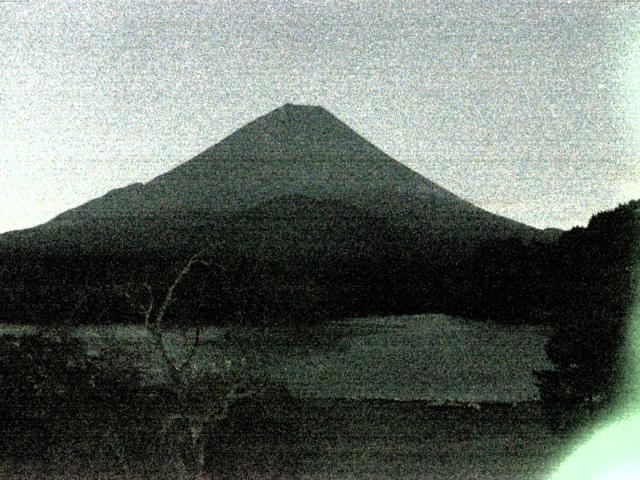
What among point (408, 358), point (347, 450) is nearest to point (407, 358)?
point (408, 358)

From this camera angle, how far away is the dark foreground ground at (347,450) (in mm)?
4977

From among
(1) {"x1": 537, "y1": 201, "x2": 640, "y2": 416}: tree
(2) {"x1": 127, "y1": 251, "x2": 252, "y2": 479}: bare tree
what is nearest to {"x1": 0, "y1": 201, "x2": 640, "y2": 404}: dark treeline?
(1) {"x1": 537, "y1": 201, "x2": 640, "y2": 416}: tree

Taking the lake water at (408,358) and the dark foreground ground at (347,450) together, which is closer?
the dark foreground ground at (347,450)

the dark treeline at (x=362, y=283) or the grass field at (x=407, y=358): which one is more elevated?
the dark treeline at (x=362, y=283)

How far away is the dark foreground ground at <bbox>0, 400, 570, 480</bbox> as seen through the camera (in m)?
4.98

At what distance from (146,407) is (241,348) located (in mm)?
991

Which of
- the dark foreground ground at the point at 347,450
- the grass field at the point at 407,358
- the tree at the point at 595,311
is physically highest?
the tree at the point at 595,311

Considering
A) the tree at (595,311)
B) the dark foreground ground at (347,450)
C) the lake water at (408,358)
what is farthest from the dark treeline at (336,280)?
the dark foreground ground at (347,450)

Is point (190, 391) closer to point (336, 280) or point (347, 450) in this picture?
point (347, 450)

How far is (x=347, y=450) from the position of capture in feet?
18.5

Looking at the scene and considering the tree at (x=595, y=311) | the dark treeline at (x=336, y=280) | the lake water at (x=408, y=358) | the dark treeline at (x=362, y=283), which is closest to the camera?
the tree at (x=595, y=311)

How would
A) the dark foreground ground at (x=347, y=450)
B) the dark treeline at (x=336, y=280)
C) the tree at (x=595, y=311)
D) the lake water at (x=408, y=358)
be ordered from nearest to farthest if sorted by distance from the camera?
1. the tree at (x=595, y=311)
2. the dark treeline at (x=336, y=280)
3. the dark foreground ground at (x=347, y=450)
4. the lake water at (x=408, y=358)

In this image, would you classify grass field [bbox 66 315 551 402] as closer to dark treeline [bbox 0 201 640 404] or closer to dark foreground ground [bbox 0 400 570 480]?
dark treeline [bbox 0 201 640 404]

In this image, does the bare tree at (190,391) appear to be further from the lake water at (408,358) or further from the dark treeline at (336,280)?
the lake water at (408,358)
